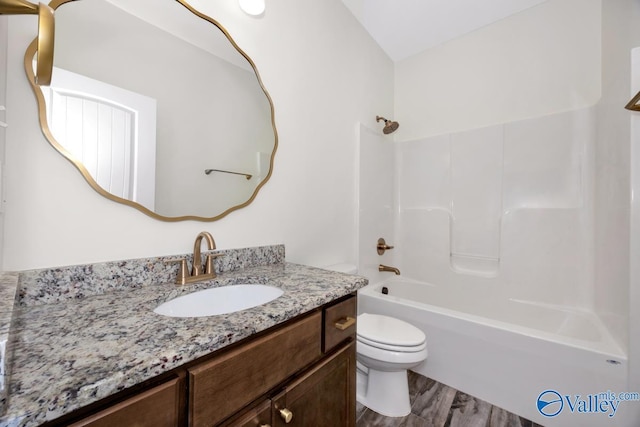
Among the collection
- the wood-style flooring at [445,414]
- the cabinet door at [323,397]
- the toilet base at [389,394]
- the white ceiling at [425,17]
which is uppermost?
the white ceiling at [425,17]

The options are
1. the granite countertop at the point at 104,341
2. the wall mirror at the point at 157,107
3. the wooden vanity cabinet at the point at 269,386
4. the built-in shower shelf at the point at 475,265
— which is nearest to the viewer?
the granite countertop at the point at 104,341

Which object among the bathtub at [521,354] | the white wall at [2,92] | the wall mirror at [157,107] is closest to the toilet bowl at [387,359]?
the bathtub at [521,354]

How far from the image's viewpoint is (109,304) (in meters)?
0.71

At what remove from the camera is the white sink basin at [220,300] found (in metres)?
0.86

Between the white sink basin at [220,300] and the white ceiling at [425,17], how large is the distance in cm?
212

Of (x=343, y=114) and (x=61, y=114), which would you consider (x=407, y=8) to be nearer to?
(x=343, y=114)

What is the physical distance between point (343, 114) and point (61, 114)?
1584mm

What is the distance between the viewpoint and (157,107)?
3.25ft

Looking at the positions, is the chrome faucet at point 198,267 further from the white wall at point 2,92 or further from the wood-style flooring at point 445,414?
the wood-style flooring at point 445,414

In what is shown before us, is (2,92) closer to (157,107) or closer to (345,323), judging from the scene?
(157,107)

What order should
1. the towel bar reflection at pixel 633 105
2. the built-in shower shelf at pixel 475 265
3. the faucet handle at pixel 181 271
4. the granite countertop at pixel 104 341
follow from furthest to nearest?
the built-in shower shelf at pixel 475 265, the towel bar reflection at pixel 633 105, the faucet handle at pixel 181 271, the granite countertop at pixel 104 341

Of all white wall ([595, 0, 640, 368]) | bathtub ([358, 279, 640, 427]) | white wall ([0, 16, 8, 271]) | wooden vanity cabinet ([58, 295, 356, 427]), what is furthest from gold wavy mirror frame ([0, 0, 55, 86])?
white wall ([595, 0, 640, 368])

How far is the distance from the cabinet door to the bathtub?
944 millimetres

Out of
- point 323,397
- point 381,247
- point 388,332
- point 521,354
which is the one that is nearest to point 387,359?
point 388,332
